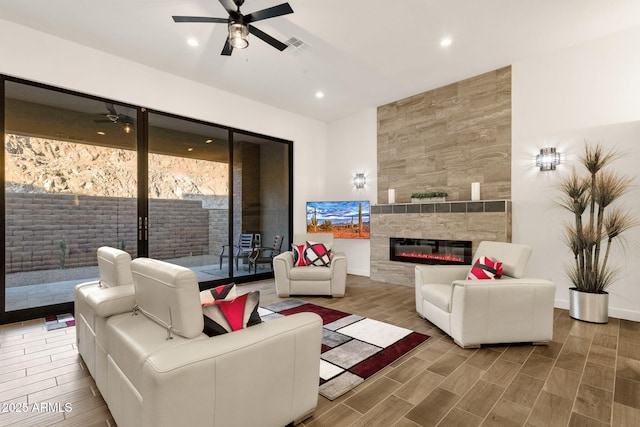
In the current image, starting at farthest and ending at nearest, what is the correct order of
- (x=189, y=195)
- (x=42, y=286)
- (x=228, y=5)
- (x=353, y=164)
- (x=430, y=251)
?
(x=353, y=164), (x=430, y=251), (x=189, y=195), (x=42, y=286), (x=228, y=5)

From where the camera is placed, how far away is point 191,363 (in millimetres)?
1220

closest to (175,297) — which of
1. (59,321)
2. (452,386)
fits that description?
(452,386)

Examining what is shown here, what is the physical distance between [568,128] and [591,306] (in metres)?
2.23

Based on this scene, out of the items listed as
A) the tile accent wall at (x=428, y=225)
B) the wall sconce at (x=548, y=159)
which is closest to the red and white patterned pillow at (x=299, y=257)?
the tile accent wall at (x=428, y=225)

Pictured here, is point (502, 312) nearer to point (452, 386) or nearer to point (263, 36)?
point (452, 386)

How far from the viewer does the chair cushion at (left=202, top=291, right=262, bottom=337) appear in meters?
1.56

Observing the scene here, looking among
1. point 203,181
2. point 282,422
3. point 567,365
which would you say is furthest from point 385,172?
point 282,422

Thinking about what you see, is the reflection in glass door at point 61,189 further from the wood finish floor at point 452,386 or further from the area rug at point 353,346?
the area rug at point 353,346

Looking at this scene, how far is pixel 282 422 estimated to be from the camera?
1557mm

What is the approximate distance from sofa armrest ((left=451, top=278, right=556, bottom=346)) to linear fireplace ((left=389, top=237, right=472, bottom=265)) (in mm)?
1882

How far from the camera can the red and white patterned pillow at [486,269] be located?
305 cm

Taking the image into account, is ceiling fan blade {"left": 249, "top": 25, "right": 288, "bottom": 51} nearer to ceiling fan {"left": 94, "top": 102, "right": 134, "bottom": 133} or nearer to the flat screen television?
ceiling fan {"left": 94, "top": 102, "right": 134, "bottom": 133}

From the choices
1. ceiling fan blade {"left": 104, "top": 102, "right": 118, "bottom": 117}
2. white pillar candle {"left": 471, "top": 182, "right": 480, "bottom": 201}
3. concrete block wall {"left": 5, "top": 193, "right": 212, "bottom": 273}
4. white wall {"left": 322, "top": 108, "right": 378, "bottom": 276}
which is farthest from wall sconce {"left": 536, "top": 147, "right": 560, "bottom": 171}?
ceiling fan blade {"left": 104, "top": 102, "right": 118, "bottom": 117}

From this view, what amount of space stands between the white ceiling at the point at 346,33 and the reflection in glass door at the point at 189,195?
934mm
